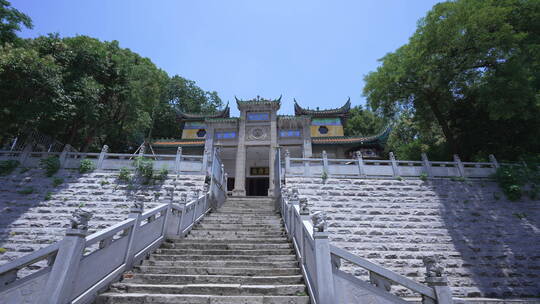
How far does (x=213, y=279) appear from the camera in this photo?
13.1 feet

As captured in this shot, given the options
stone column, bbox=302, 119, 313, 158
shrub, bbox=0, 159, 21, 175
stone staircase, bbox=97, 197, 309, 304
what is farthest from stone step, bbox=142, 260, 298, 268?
stone column, bbox=302, 119, 313, 158

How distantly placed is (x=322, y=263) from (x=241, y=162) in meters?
15.2

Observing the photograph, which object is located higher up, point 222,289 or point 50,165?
point 50,165

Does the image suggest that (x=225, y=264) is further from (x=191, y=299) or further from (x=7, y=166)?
(x=7, y=166)

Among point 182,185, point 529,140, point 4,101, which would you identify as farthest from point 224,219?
point 529,140

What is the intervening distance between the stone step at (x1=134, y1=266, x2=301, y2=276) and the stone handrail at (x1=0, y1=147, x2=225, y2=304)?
0.44 meters

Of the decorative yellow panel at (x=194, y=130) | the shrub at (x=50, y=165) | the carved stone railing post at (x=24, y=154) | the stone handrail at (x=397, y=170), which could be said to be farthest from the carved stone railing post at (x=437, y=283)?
the decorative yellow panel at (x=194, y=130)

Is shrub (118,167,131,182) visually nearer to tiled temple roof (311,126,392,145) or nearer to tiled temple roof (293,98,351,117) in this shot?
tiled temple roof (311,126,392,145)

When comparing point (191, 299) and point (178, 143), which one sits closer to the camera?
point (191, 299)

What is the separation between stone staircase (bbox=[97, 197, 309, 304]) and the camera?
3.42 meters

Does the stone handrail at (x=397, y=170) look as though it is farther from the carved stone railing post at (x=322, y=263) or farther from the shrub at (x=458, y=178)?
the carved stone railing post at (x=322, y=263)

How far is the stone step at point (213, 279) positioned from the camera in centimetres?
396

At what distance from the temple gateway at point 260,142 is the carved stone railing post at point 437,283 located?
14.9m

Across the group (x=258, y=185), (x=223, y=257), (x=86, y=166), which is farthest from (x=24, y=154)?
(x=258, y=185)
